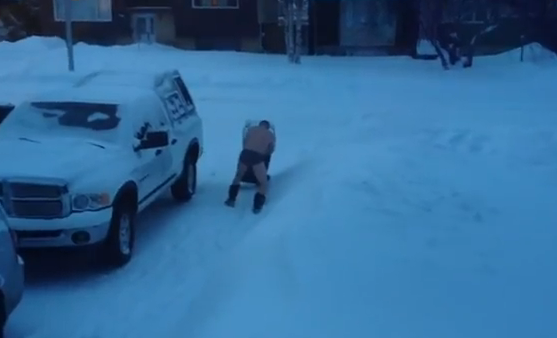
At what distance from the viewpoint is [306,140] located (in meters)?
18.5

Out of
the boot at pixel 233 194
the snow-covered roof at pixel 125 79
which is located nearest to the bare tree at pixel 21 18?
the snow-covered roof at pixel 125 79

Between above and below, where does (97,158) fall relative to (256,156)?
above

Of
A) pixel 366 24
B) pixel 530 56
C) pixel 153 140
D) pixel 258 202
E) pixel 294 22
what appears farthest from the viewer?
pixel 366 24

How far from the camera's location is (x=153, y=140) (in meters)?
11.3

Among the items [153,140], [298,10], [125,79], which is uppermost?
[125,79]

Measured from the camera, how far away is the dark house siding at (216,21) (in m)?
44.7

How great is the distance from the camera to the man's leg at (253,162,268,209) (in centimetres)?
1256

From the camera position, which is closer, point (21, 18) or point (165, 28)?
point (165, 28)

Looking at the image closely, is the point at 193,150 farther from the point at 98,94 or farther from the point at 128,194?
the point at 128,194

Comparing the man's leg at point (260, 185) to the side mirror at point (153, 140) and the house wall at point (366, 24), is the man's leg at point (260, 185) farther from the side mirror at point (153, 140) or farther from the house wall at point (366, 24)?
the house wall at point (366, 24)

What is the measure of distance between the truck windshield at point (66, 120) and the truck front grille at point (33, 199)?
58.9 inches

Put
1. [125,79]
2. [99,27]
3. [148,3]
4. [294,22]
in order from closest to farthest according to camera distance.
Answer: [125,79], [294,22], [148,3], [99,27]

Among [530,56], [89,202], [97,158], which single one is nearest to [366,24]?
[530,56]

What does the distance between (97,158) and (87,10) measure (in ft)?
123
